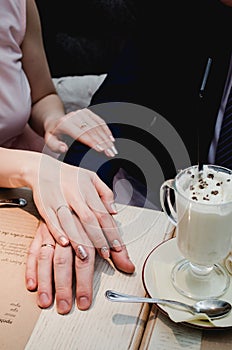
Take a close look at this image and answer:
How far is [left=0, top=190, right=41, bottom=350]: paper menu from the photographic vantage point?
27.9 inches

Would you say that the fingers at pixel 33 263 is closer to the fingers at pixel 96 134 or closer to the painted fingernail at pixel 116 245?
the painted fingernail at pixel 116 245

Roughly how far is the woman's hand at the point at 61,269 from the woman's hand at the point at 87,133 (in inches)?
12.9

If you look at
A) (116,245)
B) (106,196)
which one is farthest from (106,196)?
(116,245)

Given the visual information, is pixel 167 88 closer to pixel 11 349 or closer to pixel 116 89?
pixel 116 89

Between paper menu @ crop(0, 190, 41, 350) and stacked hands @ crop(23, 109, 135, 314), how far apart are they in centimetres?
2

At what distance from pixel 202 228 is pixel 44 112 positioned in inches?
29.1

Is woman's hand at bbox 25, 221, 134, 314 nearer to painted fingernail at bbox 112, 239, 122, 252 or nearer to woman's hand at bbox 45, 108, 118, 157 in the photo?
painted fingernail at bbox 112, 239, 122, 252

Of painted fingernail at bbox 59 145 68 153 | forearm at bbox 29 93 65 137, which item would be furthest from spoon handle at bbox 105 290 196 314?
forearm at bbox 29 93 65 137

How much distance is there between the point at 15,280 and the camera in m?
0.80

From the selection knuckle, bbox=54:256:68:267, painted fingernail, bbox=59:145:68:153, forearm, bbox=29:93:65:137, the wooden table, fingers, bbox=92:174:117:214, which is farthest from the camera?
forearm, bbox=29:93:65:137

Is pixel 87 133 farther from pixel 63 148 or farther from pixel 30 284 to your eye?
pixel 30 284

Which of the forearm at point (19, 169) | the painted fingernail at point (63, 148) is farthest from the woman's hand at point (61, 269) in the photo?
the painted fingernail at point (63, 148)

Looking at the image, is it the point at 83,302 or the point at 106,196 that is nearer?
the point at 83,302

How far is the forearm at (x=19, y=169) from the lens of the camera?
949mm
